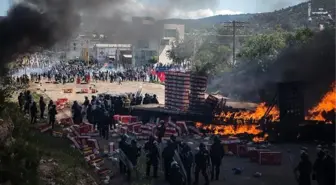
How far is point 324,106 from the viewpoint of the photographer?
64.4ft

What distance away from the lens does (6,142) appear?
9859 mm

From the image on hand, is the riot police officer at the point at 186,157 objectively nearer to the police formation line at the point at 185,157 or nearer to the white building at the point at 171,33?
the police formation line at the point at 185,157

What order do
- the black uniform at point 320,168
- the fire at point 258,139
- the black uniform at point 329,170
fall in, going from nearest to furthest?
the black uniform at point 329,170, the black uniform at point 320,168, the fire at point 258,139

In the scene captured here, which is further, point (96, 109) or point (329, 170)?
point (96, 109)

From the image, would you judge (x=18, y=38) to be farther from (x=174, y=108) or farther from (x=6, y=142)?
(x=174, y=108)

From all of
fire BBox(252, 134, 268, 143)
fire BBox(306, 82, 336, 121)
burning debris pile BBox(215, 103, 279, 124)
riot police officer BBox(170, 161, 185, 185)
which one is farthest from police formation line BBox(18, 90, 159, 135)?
fire BBox(306, 82, 336, 121)

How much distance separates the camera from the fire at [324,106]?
18828 millimetres

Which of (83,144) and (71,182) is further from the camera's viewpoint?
(83,144)

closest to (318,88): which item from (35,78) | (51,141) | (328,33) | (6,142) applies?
(328,33)

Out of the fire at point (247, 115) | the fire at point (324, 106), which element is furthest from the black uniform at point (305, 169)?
the fire at point (324, 106)

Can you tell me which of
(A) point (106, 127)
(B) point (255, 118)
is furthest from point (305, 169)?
(A) point (106, 127)

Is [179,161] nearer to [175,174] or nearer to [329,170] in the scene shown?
[175,174]

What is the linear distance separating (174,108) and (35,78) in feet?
108

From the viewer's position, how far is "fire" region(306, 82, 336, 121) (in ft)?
61.8
